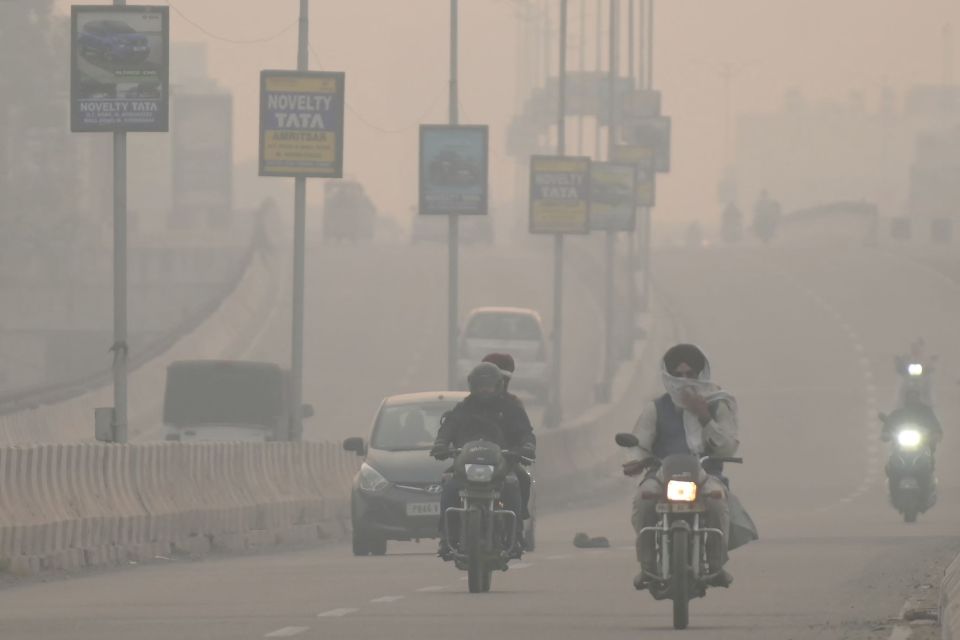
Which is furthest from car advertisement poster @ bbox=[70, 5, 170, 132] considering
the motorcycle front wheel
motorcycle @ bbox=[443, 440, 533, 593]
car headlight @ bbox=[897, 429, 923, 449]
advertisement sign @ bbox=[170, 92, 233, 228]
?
advertisement sign @ bbox=[170, 92, 233, 228]

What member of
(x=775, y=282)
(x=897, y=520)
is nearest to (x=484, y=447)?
(x=897, y=520)

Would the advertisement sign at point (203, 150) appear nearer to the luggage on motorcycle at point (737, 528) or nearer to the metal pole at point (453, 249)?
the metal pole at point (453, 249)

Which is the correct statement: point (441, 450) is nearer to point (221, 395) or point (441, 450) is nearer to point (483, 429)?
point (483, 429)

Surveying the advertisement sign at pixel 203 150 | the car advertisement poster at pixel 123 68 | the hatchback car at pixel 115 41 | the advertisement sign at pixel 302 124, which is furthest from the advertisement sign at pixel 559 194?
the advertisement sign at pixel 203 150

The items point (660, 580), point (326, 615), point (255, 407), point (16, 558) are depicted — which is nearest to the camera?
point (660, 580)

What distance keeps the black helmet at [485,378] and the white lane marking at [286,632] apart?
3.66m

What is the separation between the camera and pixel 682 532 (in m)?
14.9

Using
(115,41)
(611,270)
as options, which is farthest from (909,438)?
(611,270)

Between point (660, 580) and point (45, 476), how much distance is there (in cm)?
822

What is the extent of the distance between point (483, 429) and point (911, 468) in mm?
12701

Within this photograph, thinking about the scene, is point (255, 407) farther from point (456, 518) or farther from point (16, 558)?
point (456, 518)

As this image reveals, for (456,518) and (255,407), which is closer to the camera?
(456,518)

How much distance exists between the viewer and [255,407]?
40562 millimetres

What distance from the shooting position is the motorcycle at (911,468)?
30.6 m
